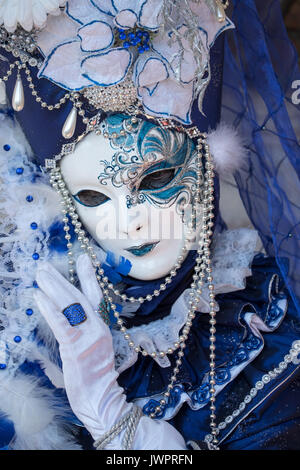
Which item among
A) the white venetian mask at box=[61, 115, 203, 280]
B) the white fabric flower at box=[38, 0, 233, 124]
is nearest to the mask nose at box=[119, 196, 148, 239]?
the white venetian mask at box=[61, 115, 203, 280]

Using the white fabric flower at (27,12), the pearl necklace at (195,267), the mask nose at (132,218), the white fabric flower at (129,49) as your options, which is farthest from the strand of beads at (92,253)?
the white fabric flower at (27,12)

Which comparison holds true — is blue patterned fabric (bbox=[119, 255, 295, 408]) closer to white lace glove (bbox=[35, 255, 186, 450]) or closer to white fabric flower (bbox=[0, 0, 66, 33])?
white lace glove (bbox=[35, 255, 186, 450])

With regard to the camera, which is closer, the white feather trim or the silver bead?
the silver bead

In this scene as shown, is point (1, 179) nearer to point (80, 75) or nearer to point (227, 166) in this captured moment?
point (80, 75)

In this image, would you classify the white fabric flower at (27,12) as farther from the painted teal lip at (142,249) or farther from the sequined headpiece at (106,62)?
the painted teal lip at (142,249)

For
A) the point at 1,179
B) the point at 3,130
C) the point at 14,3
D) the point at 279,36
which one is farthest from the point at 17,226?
the point at 279,36

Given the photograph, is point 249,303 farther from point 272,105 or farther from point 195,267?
point 272,105

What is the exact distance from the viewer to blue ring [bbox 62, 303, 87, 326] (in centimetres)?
131

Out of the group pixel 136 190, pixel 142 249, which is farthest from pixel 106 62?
pixel 142 249

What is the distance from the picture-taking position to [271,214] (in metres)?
1.38

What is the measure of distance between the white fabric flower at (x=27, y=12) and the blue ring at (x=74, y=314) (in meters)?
0.58

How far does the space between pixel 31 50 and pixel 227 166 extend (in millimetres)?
523

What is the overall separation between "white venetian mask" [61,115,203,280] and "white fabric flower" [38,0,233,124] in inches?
3.4

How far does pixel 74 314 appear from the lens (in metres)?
1.31
